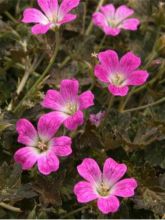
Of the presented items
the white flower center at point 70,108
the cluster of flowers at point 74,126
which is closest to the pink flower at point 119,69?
the cluster of flowers at point 74,126

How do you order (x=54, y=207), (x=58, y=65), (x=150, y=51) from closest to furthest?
(x=54, y=207)
(x=58, y=65)
(x=150, y=51)

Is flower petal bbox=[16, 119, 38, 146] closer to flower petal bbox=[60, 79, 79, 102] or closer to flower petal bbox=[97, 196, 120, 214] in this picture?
flower petal bbox=[60, 79, 79, 102]

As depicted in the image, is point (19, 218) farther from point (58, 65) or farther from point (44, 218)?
point (58, 65)

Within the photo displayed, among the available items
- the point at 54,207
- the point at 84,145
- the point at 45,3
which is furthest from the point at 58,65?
the point at 54,207

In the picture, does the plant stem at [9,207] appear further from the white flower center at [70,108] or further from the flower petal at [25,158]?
the white flower center at [70,108]

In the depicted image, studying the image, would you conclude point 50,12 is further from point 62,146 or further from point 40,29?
point 62,146

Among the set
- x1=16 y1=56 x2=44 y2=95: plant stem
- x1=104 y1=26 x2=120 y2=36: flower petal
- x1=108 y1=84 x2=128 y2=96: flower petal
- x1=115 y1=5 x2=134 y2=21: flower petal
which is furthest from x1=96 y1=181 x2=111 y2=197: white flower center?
x1=115 y1=5 x2=134 y2=21: flower petal

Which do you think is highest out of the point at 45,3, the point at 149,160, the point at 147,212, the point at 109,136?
the point at 45,3
